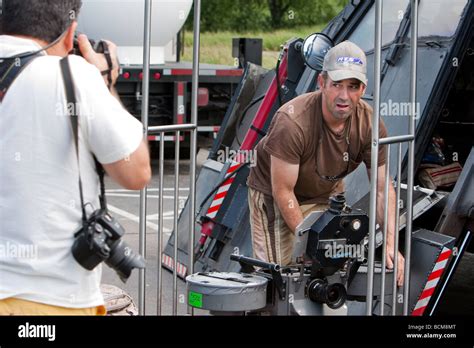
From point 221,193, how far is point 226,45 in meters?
14.8

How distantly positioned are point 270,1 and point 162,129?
23.1m

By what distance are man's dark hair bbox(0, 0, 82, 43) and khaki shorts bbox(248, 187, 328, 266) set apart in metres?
2.08

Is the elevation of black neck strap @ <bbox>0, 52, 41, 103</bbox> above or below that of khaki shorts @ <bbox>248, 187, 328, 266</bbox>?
above

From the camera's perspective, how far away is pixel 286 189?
4652mm

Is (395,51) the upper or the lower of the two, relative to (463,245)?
upper

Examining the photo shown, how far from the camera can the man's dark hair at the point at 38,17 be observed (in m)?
2.97

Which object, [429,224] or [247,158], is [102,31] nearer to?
[247,158]

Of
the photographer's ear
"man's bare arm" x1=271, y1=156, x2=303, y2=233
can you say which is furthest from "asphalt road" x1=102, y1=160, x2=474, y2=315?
the photographer's ear

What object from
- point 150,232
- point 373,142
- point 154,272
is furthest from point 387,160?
point 150,232

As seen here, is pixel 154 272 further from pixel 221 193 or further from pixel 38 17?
pixel 38 17

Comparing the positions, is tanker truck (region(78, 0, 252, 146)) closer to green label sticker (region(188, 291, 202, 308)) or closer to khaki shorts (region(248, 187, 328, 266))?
khaki shorts (region(248, 187, 328, 266))

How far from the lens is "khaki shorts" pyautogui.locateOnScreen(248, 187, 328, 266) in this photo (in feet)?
16.1

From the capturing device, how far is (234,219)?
6.66 metres

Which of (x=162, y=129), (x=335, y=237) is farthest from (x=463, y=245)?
(x=162, y=129)
